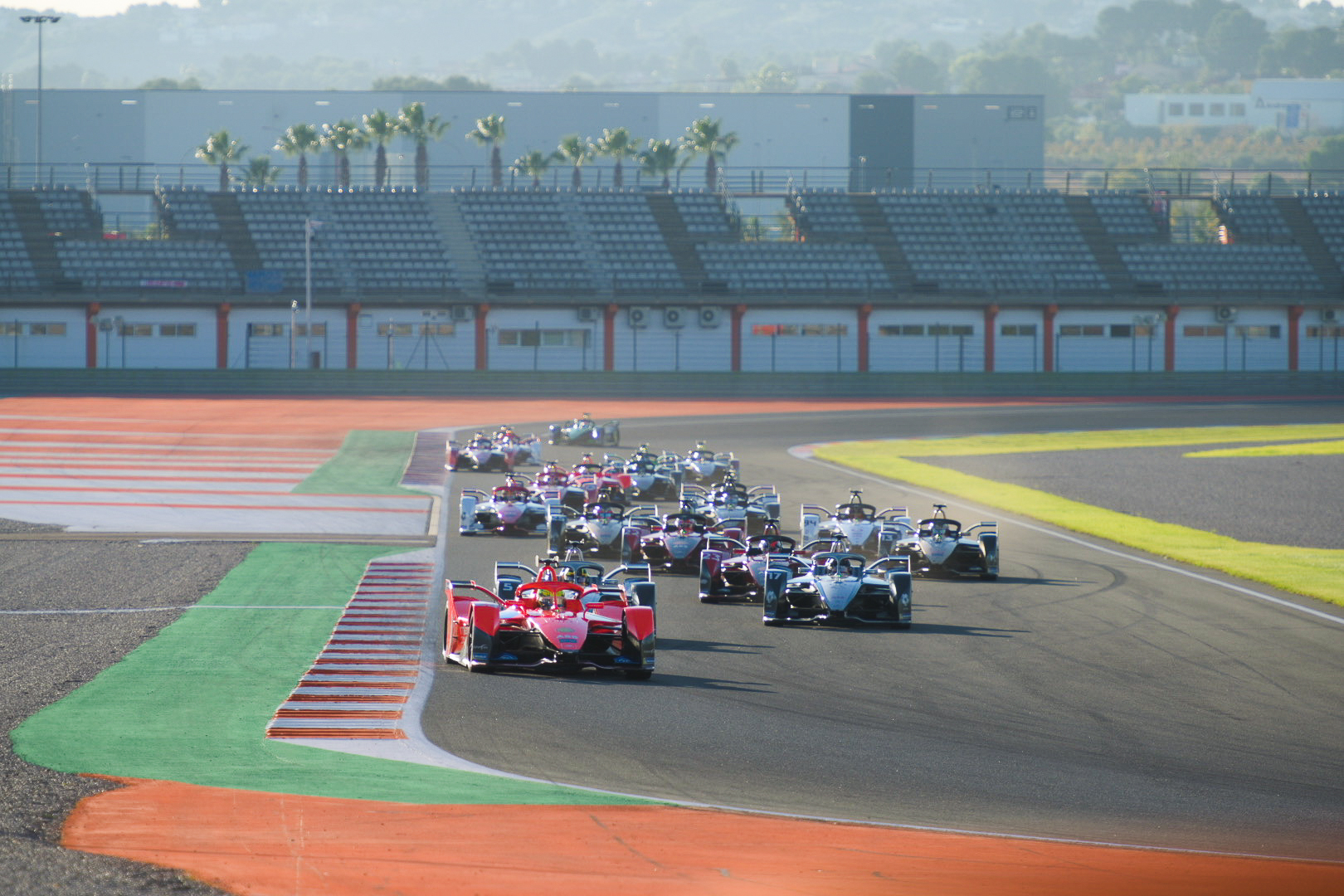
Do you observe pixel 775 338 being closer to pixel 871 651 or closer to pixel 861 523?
pixel 861 523

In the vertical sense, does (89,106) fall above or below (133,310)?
above

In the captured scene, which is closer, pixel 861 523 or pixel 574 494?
pixel 861 523

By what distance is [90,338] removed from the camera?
74.1 m

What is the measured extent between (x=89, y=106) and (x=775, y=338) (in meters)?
61.1

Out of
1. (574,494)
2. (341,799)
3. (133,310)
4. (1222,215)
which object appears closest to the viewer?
(341,799)

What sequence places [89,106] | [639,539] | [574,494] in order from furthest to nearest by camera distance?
[89,106] < [574,494] < [639,539]

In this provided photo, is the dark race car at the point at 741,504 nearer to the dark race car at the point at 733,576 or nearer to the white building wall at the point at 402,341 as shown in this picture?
the dark race car at the point at 733,576

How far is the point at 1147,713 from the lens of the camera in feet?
49.3

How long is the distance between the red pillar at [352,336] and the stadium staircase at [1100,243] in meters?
40.4

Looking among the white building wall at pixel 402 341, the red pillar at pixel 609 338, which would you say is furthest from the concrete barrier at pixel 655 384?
the white building wall at pixel 402 341

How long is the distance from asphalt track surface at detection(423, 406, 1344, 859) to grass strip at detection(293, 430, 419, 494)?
13.7m

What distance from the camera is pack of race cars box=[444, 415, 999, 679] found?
55.4ft

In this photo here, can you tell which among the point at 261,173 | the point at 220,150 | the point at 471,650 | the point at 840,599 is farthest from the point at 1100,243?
the point at 471,650

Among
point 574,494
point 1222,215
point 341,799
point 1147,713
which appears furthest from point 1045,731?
point 1222,215
